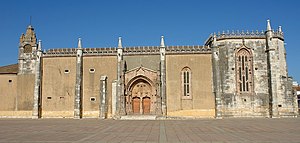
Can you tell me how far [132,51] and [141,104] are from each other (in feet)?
23.2

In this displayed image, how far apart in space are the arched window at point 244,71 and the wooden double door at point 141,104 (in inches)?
458

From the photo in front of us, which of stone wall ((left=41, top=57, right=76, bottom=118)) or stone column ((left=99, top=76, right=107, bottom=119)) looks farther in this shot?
stone wall ((left=41, top=57, right=76, bottom=118))

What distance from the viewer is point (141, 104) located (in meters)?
39.1

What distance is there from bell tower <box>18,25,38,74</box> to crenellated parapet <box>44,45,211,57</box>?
262cm

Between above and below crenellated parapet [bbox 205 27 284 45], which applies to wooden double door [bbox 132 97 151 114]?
below

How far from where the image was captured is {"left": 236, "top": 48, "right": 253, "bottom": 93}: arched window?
36.8 meters

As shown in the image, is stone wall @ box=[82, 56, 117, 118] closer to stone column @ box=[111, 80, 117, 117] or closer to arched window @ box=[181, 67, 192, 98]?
stone column @ box=[111, 80, 117, 117]

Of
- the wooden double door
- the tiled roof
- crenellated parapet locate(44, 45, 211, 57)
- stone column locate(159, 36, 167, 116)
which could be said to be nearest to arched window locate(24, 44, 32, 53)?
the tiled roof

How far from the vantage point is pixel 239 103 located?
36250mm

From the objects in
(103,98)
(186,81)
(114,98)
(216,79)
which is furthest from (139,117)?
(216,79)

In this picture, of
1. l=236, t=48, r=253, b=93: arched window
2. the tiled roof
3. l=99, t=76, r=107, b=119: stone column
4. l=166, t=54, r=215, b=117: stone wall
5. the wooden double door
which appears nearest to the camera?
l=236, t=48, r=253, b=93: arched window

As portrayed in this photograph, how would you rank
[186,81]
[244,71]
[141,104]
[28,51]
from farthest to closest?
[28,51] → [141,104] → [186,81] → [244,71]

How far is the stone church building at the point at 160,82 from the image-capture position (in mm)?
36281

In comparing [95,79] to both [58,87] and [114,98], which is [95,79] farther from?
[58,87]
